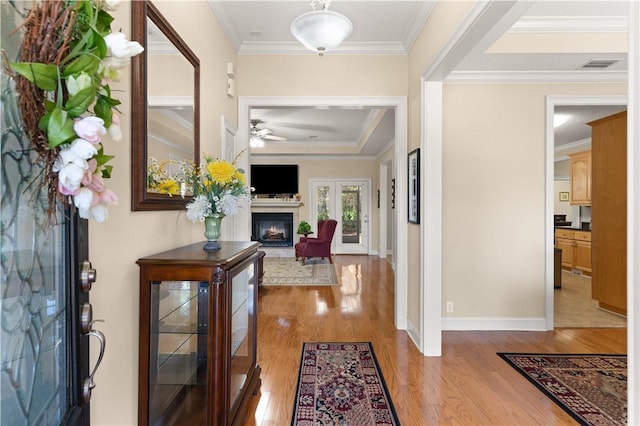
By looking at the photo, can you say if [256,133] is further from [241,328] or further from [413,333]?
[241,328]

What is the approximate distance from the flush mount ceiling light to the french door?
674 centimetres

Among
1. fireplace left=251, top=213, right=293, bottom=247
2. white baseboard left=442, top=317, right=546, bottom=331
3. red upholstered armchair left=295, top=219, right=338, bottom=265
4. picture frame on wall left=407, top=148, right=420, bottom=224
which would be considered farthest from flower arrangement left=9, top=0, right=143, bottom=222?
fireplace left=251, top=213, right=293, bottom=247

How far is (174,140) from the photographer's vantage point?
78.7 inches

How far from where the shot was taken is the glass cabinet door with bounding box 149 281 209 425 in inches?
60.7

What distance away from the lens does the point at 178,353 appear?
1.67m

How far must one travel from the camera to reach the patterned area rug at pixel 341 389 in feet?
6.61

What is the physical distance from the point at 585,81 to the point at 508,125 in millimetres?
950

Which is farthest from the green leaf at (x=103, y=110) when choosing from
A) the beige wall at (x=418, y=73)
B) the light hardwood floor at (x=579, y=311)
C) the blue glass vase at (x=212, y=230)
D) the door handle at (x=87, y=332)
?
the light hardwood floor at (x=579, y=311)

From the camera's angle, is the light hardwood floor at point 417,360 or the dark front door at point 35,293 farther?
the light hardwood floor at point 417,360

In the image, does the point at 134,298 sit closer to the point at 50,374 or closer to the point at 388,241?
the point at 50,374

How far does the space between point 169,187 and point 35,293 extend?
3.66ft

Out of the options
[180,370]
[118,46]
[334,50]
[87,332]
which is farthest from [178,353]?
[334,50]

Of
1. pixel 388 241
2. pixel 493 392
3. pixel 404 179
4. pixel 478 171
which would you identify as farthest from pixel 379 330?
pixel 388 241

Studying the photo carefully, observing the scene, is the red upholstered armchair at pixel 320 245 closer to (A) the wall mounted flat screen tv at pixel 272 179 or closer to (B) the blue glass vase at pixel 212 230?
(A) the wall mounted flat screen tv at pixel 272 179
